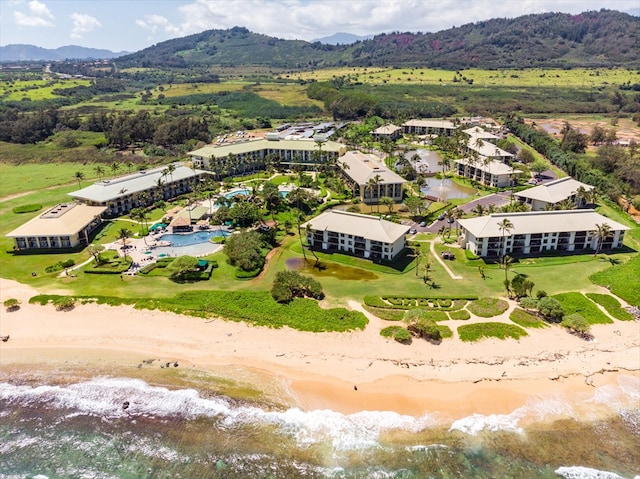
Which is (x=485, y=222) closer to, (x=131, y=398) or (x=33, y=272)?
(x=131, y=398)

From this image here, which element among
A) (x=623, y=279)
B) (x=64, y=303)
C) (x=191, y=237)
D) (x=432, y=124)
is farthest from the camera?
(x=432, y=124)

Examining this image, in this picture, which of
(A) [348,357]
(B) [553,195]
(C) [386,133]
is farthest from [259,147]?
(A) [348,357]

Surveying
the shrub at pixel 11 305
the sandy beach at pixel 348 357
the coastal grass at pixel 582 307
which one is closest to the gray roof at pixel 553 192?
the coastal grass at pixel 582 307

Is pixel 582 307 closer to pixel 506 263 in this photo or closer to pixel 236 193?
pixel 506 263

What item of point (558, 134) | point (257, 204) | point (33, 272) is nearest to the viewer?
point (33, 272)

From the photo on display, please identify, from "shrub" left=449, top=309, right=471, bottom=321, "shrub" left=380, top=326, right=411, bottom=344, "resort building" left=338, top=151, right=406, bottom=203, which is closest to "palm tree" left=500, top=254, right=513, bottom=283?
"shrub" left=449, top=309, right=471, bottom=321

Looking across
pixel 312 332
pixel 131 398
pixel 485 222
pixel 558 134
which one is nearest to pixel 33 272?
pixel 131 398
